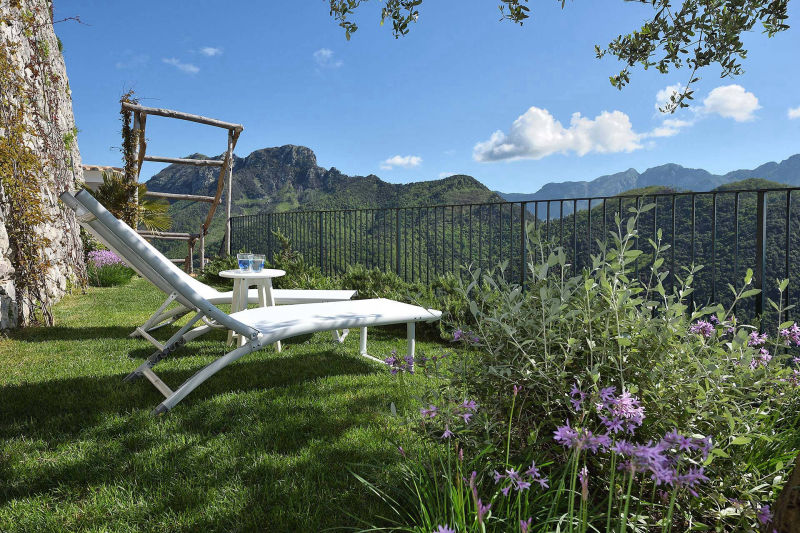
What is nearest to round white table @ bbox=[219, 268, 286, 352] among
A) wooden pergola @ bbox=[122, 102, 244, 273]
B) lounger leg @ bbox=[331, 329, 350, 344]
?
lounger leg @ bbox=[331, 329, 350, 344]

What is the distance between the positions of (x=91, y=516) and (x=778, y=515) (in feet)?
6.76

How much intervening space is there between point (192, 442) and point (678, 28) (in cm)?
309

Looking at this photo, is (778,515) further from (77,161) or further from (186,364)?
(77,161)

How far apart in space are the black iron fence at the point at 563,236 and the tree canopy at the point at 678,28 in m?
0.82

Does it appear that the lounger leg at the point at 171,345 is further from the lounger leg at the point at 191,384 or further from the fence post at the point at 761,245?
the fence post at the point at 761,245

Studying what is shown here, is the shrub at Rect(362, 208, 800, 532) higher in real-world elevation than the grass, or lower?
higher

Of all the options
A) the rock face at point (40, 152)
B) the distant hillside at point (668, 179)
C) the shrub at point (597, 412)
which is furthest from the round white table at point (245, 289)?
the distant hillside at point (668, 179)

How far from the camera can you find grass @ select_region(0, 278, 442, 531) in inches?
62.6

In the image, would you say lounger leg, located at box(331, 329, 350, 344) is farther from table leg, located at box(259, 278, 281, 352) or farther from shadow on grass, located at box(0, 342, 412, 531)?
shadow on grass, located at box(0, 342, 412, 531)

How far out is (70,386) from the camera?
282 centimetres

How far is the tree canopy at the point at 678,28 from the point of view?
204cm

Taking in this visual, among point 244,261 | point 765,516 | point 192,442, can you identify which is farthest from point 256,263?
point 765,516

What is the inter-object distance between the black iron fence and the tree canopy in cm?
82

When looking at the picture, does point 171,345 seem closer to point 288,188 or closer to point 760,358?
point 760,358
